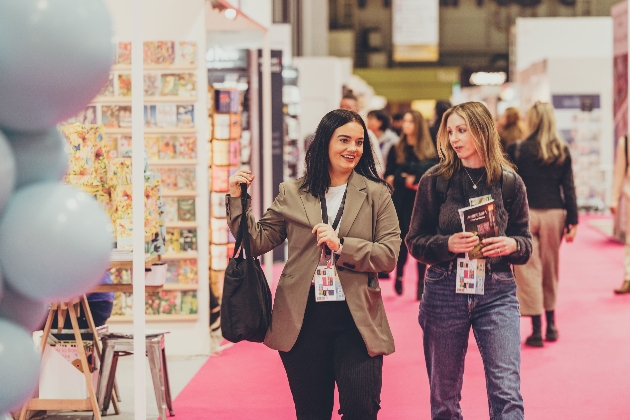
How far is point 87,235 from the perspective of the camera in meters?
1.90

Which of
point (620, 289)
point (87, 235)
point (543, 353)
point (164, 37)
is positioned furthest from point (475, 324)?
point (620, 289)

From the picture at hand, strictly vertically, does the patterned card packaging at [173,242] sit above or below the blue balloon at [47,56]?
below

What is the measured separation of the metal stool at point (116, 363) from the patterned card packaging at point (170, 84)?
2019mm

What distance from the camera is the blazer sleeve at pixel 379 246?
329 cm

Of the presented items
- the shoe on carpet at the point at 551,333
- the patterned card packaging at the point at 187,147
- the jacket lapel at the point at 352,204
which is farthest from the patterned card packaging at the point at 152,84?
the shoe on carpet at the point at 551,333

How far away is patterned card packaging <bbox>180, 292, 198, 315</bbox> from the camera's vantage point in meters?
6.50

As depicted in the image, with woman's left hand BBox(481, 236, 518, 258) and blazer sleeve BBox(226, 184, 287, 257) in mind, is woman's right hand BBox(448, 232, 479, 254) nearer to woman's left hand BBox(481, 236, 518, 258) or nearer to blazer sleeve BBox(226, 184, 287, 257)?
woman's left hand BBox(481, 236, 518, 258)

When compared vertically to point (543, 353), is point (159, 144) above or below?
above

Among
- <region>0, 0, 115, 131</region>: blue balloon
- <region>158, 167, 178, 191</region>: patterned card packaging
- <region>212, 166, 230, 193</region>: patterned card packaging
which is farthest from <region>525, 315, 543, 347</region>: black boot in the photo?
<region>0, 0, 115, 131</region>: blue balloon

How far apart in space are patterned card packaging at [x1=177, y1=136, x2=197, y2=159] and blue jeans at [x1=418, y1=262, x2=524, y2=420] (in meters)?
3.01

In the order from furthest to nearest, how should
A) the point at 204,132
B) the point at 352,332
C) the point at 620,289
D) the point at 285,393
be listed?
1. the point at 620,289
2. the point at 204,132
3. the point at 285,393
4. the point at 352,332

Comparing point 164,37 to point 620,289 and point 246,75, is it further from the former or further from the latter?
point 620,289

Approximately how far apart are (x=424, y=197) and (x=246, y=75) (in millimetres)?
6043

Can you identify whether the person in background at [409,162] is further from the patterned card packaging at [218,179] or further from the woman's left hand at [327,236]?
the woman's left hand at [327,236]
